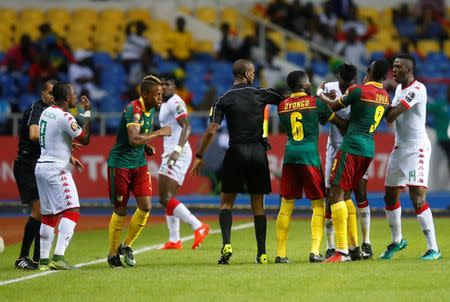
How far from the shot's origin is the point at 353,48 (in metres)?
31.3

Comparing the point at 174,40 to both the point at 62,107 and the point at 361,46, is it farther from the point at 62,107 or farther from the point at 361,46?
the point at 62,107

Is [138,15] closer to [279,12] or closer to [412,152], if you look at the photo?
[279,12]

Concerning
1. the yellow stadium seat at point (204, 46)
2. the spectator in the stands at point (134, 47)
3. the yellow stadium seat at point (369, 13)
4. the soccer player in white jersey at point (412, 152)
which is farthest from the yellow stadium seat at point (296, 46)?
the soccer player in white jersey at point (412, 152)

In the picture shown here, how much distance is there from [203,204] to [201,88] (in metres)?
5.28

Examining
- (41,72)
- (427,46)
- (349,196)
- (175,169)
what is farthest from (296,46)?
(349,196)

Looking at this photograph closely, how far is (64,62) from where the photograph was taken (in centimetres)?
2850

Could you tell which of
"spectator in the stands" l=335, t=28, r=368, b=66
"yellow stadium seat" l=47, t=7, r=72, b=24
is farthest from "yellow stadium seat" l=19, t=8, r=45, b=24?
"spectator in the stands" l=335, t=28, r=368, b=66

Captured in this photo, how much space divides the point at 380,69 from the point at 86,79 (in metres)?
15.1

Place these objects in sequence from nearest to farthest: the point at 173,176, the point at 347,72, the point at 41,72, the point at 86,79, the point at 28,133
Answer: the point at 347,72 → the point at 28,133 → the point at 173,176 → the point at 41,72 → the point at 86,79

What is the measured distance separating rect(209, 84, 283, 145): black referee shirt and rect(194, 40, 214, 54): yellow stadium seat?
16.4 meters

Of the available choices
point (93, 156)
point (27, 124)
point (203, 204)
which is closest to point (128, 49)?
point (93, 156)

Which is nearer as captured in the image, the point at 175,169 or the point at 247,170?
the point at 247,170

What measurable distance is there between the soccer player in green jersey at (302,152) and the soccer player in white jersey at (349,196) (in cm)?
28

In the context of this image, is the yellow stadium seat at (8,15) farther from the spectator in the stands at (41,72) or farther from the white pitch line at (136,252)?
the white pitch line at (136,252)
